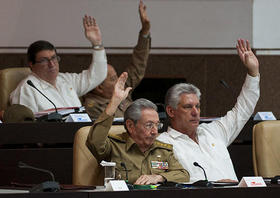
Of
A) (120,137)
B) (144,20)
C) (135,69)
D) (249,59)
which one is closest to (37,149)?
(120,137)

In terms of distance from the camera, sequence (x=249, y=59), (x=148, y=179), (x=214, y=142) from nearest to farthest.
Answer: (x=148, y=179) < (x=214, y=142) < (x=249, y=59)

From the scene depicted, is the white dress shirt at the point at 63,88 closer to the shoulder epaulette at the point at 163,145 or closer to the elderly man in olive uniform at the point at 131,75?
the elderly man in olive uniform at the point at 131,75

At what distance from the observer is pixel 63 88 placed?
5.19 meters

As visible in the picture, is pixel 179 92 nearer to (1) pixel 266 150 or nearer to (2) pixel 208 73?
(1) pixel 266 150

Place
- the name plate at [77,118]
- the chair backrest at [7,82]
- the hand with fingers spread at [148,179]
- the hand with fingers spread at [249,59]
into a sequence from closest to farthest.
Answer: the hand with fingers spread at [148,179], the hand with fingers spread at [249,59], the name plate at [77,118], the chair backrest at [7,82]

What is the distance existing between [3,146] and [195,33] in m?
2.84

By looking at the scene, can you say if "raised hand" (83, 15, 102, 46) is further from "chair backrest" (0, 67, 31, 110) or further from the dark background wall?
the dark background wall

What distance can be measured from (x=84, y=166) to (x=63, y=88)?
176 cm

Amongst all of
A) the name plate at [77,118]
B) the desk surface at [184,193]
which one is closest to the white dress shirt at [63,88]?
the name plate at [77,118]

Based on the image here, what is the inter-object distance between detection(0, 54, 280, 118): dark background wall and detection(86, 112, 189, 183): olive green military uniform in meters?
2.85

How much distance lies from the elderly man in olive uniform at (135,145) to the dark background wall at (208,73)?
283cm

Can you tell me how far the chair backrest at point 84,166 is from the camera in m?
3.48

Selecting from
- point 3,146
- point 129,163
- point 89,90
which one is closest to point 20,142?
point 3,146

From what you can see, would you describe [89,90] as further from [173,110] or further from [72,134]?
[173,110]
